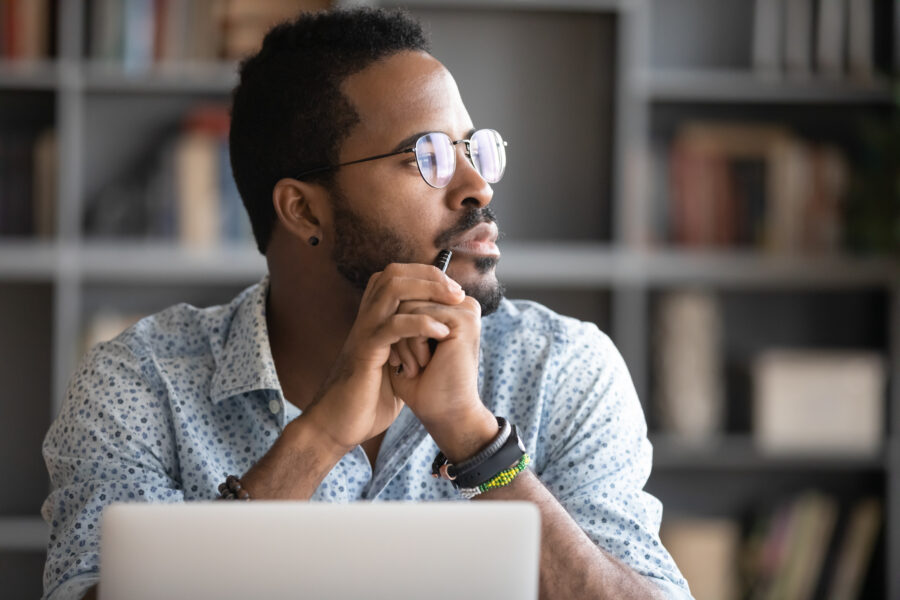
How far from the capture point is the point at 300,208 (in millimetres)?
1525

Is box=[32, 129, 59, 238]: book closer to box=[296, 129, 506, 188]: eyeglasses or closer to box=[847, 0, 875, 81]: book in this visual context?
box=[296, 129, 506, 188]: eyeglasses

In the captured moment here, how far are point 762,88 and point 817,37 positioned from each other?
20cm

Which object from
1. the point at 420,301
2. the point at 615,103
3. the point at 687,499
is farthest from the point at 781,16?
the point at 420,301

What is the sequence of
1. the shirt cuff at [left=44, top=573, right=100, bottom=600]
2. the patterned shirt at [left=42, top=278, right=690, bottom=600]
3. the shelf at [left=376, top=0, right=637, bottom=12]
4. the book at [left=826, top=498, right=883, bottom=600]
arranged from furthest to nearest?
the book at [left=826, top=498, right=883, bottom=600], the shelf at [left=376, top=0, right=637, bottom=12], the patterned shirt at [left=42, top=278, right=690, bottom=600], the shirt cuff at [left=44, top=573, right=100, bottom=600]

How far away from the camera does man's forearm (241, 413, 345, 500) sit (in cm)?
120

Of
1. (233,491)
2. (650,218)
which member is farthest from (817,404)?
(233,491)

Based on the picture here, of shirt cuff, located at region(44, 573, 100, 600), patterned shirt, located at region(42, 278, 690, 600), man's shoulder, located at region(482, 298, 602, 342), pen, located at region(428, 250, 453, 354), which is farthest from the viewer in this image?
man's shoulder, located at region(482, 298, 602, 342)

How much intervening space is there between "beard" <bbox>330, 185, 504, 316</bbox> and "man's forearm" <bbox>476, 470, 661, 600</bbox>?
29 cm

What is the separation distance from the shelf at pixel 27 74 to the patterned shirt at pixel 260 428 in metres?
1.52

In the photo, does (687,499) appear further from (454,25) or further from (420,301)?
(420,301)

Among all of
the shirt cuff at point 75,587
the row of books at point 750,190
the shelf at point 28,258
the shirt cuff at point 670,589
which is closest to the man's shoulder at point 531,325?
the shirt cuff at point 670,589

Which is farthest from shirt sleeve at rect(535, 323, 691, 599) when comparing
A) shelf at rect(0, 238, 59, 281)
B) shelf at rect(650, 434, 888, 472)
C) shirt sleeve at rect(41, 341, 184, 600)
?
shelf at rect(0, 238, 59, 281)

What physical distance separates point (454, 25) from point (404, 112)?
167 centimetres

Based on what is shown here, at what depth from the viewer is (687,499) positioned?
3.15 meters
